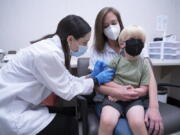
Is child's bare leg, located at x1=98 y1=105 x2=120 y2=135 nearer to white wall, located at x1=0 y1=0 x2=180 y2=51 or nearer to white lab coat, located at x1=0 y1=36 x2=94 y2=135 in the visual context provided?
white lab coat, located at x1=0 y1=36 x2=94 y2=135

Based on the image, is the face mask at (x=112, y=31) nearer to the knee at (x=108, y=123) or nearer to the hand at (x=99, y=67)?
the hand at (x=99, y=67)

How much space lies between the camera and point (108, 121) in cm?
110

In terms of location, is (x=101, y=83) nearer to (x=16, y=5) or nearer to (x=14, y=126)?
(x=14, y=126)

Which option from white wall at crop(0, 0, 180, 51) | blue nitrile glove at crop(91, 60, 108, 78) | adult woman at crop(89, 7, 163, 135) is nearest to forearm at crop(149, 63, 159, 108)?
adult woman at crop(89, 7, 163, 135)

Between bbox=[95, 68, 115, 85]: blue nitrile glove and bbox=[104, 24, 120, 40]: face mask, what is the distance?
1.05 feet

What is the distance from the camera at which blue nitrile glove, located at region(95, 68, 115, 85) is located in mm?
1317

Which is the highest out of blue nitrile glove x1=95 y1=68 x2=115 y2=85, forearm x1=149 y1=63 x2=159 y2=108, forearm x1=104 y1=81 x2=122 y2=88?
blue nitrile glove x1=95 y1=68 x2=115 y2=85

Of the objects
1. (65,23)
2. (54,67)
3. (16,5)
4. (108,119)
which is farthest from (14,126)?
(16,5)

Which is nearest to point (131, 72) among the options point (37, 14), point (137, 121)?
point (137, 121)

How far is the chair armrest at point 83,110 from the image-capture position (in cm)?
108

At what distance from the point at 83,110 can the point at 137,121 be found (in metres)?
0.33

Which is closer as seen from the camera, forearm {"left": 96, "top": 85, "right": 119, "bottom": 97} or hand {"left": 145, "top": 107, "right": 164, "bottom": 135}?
hand {"left": 145, "top": 107, "right": 164, "bottom": 135}

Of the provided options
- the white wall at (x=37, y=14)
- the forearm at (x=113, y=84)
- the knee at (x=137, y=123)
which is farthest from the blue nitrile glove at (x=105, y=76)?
the white wall at (x=37, y=14)

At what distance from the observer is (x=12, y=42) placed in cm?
206
